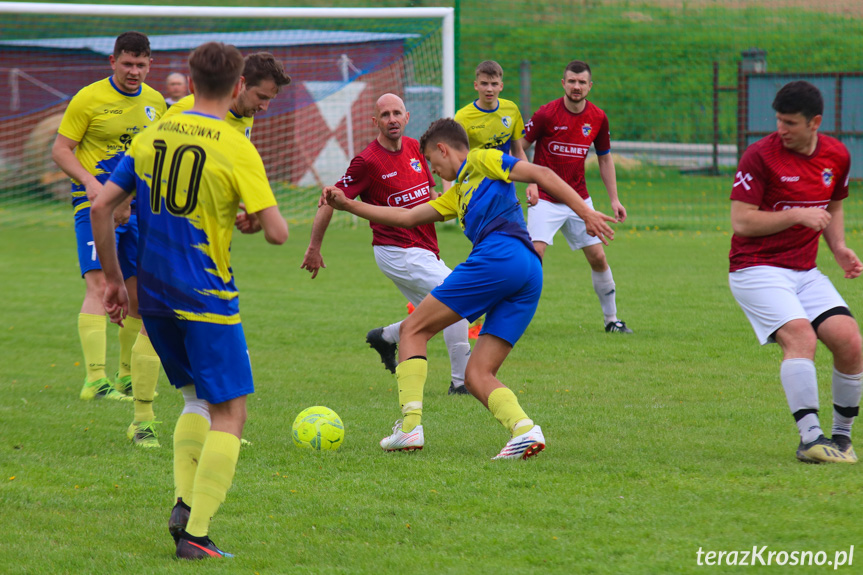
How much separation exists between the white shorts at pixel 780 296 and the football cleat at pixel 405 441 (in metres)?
1.93

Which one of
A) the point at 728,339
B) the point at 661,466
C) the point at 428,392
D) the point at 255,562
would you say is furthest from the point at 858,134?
the point at 255,562

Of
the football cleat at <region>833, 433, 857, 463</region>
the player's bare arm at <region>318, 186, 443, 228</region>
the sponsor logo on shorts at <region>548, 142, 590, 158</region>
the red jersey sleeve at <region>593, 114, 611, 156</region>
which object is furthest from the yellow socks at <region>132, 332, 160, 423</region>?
the red jersey sleeve at <region>593, 114, 611, 156</region>

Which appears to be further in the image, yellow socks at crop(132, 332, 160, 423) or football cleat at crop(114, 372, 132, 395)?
football cleat at crop(114, 372, 132, 395)

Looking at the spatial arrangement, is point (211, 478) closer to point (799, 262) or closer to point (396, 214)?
point (396, 214)

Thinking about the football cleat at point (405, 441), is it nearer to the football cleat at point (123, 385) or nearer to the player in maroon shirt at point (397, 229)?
the player in maroon shirt at point (397, 229)

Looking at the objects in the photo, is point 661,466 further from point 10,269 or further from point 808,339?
point 10,269

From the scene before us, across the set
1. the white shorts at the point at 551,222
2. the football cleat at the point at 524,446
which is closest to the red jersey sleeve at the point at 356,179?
the football cleat at the point at 524,446

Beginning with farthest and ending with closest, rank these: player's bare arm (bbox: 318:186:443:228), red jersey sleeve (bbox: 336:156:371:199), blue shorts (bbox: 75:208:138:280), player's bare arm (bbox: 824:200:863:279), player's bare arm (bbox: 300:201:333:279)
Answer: red jersey sleeve (bbox: 336:156:371:199), blue shorts (bbox: 75:208:138:280), player's bare arm (bbox: 300:201:333:279), player's bare arm (bbox: 318:186:443:228), player's bare arm (bbox: 824:200:863:279)

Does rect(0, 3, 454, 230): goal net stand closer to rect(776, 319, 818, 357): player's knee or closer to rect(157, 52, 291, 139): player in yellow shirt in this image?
rect(157, 52, 291, 139): player in yellow shirt

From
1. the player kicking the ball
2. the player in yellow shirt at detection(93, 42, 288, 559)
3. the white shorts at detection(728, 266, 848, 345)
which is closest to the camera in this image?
the player in yellow shirt at detection(93, 42, 288, 559)

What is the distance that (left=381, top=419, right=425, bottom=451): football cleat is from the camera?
5332 mm

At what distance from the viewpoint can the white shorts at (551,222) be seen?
362 inches

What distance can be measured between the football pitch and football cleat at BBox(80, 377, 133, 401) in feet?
0.48

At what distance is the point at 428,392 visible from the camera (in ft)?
23.0
